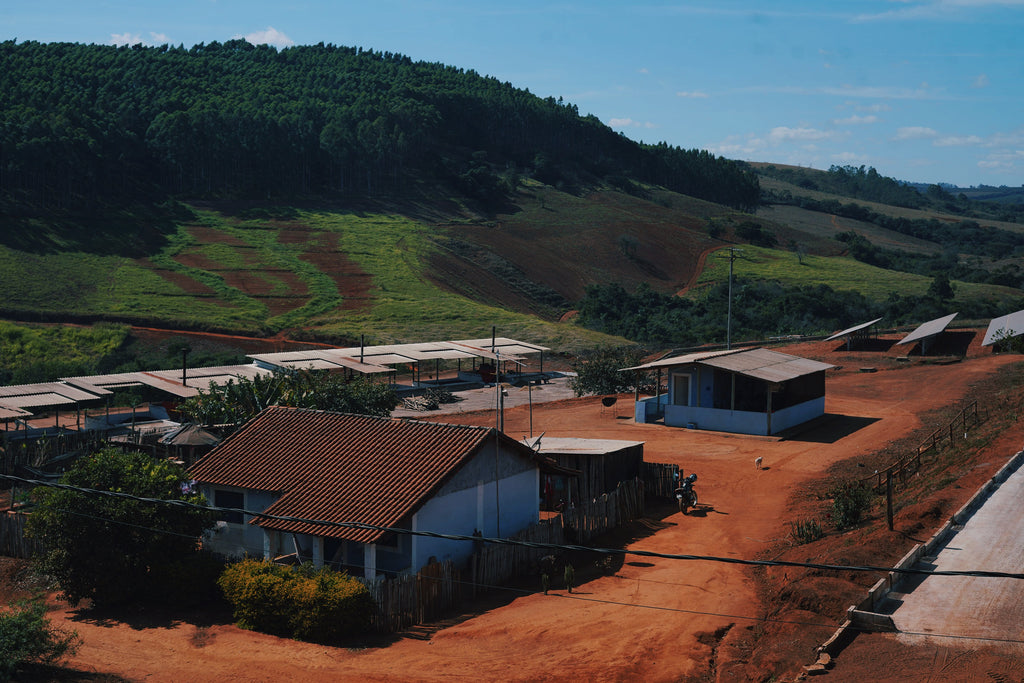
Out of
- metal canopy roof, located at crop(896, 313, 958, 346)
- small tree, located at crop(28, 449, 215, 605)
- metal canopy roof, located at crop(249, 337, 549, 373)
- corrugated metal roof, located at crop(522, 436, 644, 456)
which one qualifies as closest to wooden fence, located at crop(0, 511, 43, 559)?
small tree, located at crop(28, 449, 215, 605)

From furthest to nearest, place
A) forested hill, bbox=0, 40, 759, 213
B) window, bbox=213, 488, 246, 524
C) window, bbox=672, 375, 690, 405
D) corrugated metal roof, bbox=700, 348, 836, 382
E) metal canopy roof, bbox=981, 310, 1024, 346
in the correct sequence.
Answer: forested hill, bbox=0, 40, 759, 213, metal canopy roof, bbox=981, 310, 1024, 346, window, bbox=672, 375, 690, 405, corrugated metal roof, bbox=700, 348, 836, 382, window, bbox=213, 488, 246, 524

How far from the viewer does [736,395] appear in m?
39.8

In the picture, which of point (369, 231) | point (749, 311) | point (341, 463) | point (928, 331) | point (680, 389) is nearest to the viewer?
point (341, 463)

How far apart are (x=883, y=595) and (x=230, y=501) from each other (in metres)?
15.2

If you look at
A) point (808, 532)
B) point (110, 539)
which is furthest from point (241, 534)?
point (808, 532)

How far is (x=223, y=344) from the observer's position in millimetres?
71375

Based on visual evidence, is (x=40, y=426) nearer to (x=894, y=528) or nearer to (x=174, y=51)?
(x=894, y=528)

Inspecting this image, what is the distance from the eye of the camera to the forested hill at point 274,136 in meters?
106

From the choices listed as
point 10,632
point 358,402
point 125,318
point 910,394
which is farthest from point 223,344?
point 10,632

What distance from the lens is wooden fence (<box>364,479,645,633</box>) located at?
19516 mm

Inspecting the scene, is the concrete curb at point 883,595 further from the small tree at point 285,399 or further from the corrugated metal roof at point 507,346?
the corrugated metal roof at point 507,346

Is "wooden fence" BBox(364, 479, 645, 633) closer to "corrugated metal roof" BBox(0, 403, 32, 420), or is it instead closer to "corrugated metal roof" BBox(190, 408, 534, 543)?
"corrugated metal roof" BBox(190, 408, 534, 543)

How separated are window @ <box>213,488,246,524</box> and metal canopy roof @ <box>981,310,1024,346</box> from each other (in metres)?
46.0

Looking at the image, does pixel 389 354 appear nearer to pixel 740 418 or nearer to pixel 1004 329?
pixel 740 418
